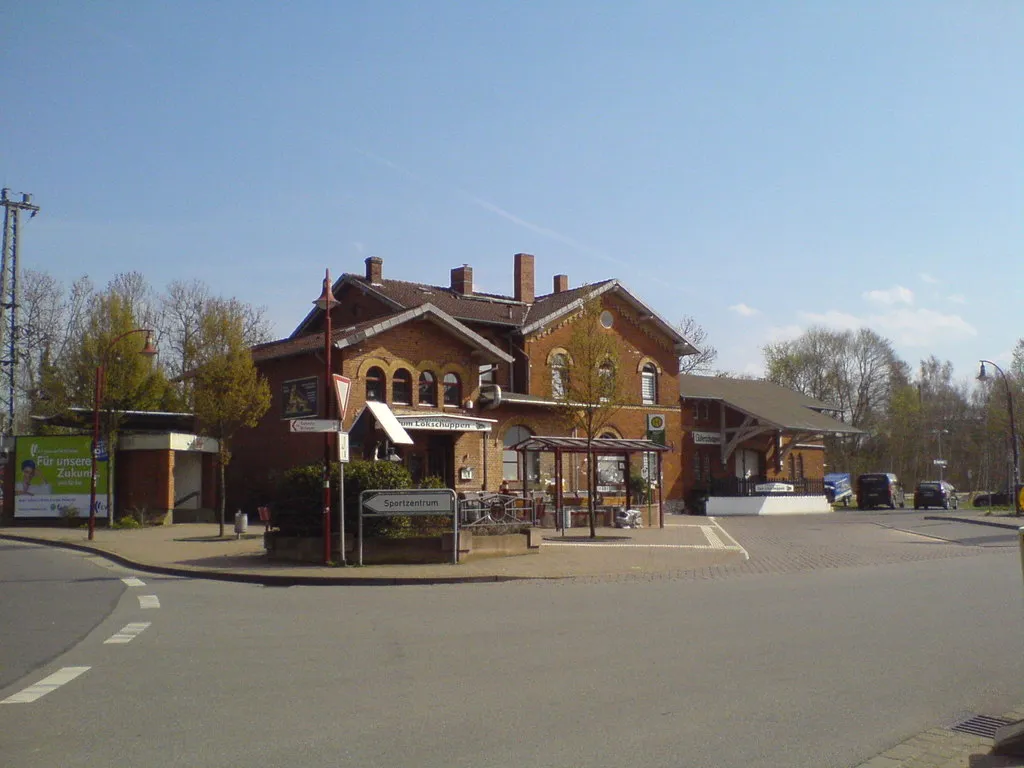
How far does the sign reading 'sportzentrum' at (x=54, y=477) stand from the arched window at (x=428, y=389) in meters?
10.2

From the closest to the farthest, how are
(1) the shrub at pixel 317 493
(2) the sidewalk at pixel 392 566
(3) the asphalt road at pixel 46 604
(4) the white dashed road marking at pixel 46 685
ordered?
(4) the white dashed road marking at pixel 46 685, (3) the asphalt road at pixel 46 604, (2) the sidewalk at pixel 392 566, (1) the shrub at pixel 317 493

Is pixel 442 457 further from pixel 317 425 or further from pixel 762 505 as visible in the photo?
pixel 762 505

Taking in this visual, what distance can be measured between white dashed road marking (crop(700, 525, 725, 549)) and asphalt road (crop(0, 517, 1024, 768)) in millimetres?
9461

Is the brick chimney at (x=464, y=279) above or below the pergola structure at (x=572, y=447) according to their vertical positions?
above

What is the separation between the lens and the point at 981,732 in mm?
6613

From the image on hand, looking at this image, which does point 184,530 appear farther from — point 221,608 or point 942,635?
point 942,635

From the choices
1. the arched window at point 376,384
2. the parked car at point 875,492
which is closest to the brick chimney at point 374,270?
the arched window at point 376,384

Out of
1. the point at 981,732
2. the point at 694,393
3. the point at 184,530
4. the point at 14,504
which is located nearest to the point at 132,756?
the point at 981,732

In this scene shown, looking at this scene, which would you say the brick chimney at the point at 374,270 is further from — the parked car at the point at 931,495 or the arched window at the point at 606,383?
the parked car at the point at 931,495

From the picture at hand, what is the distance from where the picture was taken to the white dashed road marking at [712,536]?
2384 centimetres

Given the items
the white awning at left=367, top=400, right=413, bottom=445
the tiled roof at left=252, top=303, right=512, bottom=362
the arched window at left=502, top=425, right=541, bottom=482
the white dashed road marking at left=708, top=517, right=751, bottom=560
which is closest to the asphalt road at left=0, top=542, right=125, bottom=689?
the white awning at left=367, top=400, right=413, bottom=445

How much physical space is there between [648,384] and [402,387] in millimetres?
15100

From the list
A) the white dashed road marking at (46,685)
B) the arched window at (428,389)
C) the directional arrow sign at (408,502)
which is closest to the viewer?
the white dashed road marking at (46,685)

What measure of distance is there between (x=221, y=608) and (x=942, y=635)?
8794 mm
